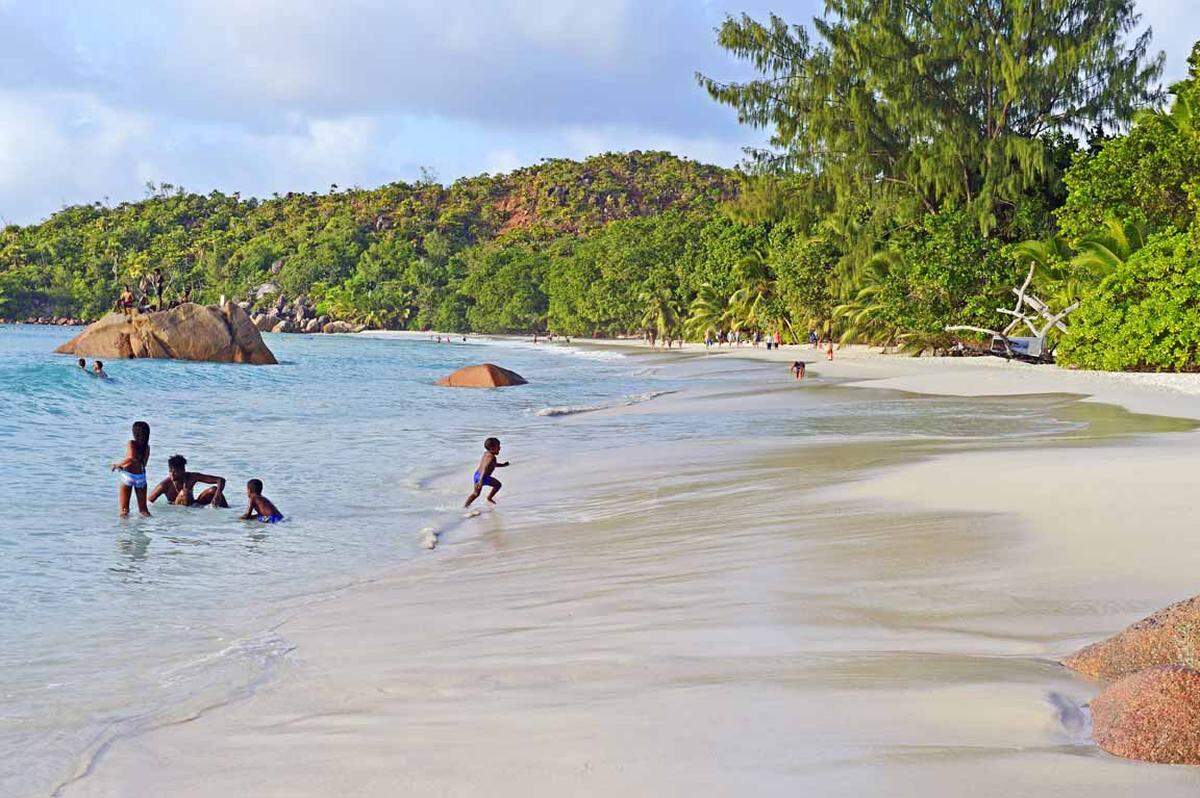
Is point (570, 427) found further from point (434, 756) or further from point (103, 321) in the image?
point (103, 321)

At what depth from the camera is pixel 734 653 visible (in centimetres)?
538

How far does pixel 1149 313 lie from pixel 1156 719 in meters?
28.5

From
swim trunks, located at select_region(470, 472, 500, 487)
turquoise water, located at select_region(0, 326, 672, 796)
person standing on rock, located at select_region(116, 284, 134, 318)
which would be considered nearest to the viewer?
turquoise water, located at select_region(0, 326, 672, 796)

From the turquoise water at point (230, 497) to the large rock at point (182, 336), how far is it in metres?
11.7

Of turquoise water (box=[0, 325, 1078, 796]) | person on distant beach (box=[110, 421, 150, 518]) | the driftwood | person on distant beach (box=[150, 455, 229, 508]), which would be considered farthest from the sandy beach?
the driftwood

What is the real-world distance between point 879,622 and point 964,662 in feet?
2.98

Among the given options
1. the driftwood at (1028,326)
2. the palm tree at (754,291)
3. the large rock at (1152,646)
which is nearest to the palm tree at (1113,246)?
the driftwood at (1028,326)

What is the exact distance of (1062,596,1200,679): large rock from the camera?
4.21m

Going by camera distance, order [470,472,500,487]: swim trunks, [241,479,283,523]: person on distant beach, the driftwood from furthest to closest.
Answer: the driftwood, [470,472,500,487]: swim trunks, [241,479,283,523]: person on distant beach

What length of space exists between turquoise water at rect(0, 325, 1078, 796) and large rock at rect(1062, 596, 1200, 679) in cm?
405

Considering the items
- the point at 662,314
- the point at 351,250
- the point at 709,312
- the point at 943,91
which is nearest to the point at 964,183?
the point at 943,91

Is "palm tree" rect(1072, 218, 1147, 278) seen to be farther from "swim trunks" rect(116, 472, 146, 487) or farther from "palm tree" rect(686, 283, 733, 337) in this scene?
"palm tree" rect(686, 283, 733, 337)

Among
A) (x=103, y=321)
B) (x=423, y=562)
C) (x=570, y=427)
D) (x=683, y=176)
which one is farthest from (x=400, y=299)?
(x=423, y=562)

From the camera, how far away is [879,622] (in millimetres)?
5816
